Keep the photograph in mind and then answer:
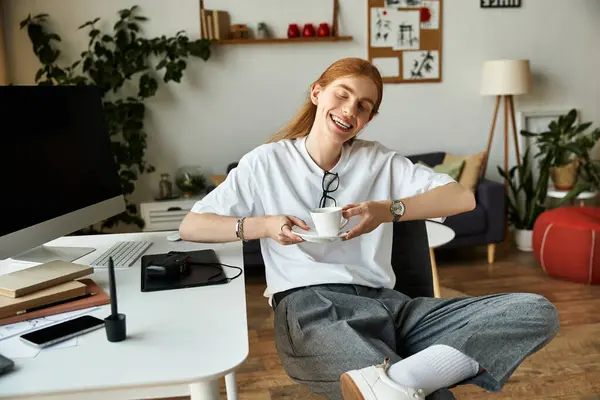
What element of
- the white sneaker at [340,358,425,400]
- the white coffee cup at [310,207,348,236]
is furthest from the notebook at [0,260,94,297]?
the white sneaker at [340,358,425,400]

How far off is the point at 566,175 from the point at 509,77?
32.0 inches

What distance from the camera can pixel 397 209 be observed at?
1.58 meters

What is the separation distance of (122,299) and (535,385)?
173cm

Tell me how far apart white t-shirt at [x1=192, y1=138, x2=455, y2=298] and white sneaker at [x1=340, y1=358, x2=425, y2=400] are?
0.40 meters

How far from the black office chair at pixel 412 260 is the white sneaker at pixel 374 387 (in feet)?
1.89

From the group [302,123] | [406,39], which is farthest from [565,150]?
[302,123]

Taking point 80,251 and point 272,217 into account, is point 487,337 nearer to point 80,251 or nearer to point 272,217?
point 272,217

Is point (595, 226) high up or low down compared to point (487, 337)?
down

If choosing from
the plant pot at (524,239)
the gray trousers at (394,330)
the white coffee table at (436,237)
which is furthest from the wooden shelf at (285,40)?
the gray trousers at (394,330)

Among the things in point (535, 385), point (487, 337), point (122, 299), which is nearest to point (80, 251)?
point (122, 299)

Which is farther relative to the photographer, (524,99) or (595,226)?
(524,99)

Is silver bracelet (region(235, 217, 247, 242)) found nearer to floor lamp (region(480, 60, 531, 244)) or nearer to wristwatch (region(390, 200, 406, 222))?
wristwatch (region(390, 200, 406, 222))

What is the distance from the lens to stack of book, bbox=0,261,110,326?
3.96 ft

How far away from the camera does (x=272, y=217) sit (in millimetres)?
1459
